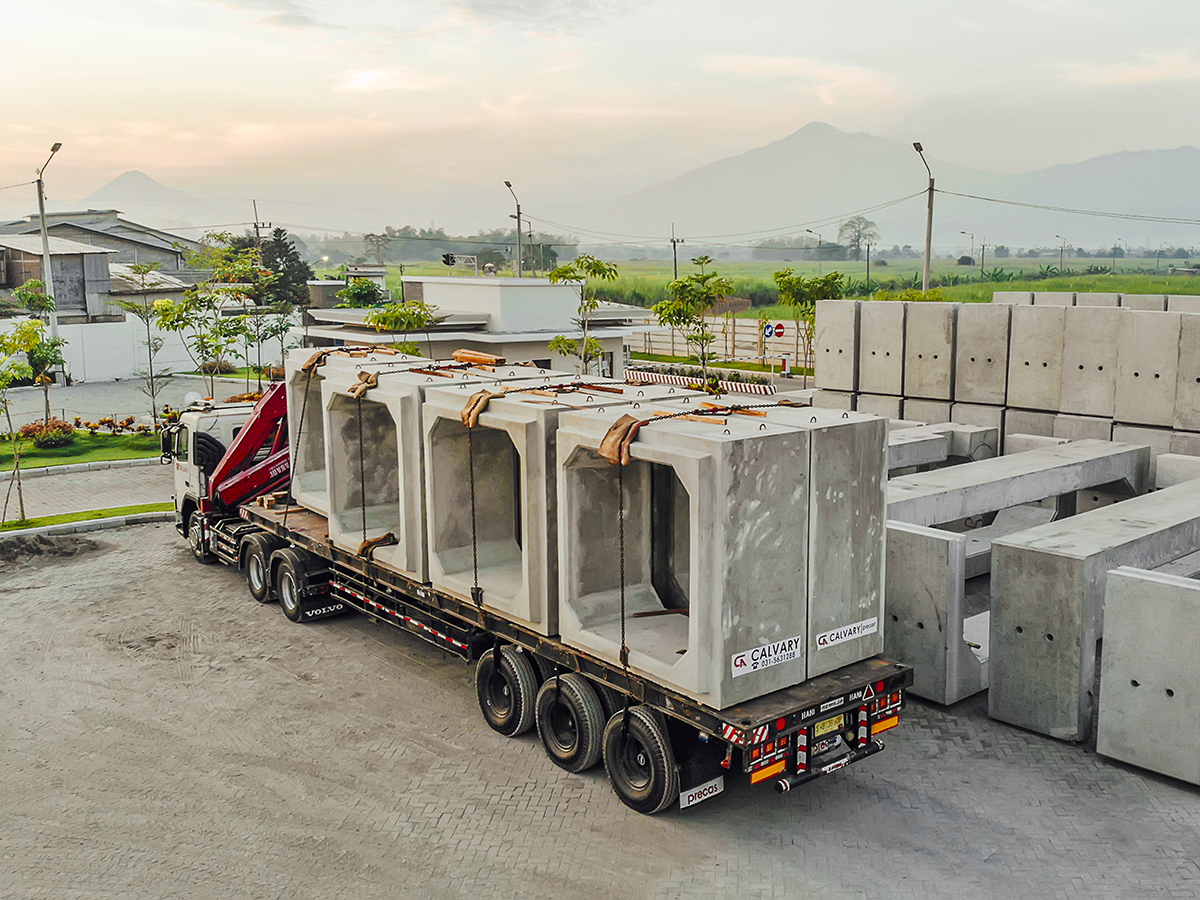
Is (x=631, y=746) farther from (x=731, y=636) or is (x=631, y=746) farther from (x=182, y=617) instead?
(x=182, y=617)

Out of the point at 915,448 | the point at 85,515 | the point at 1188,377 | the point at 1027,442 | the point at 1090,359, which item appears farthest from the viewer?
the point at 85,515

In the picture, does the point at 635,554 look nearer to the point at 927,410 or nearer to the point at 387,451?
the point at 387,451

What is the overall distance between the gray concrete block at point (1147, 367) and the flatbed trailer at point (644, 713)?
8.11 m

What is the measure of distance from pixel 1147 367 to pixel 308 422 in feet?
39.6

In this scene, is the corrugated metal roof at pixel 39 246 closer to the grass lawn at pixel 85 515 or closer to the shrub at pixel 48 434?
the shrub at pixel 48 434

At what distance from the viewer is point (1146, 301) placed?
79.6 feet

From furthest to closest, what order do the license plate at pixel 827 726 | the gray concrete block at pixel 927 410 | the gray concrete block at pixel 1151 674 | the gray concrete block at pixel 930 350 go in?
the gray concrete block at pixel 927 410, the gray concrete block at pixel 930 350, the gray concrete block at pixel 1151 674, the license plate at pixel 827 726

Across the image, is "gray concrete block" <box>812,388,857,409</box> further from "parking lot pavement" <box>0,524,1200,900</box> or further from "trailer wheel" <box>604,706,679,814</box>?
"trailer wheel" <box>604,706,679,814</box>

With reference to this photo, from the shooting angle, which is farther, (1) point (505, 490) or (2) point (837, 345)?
(2) point (837, 345)

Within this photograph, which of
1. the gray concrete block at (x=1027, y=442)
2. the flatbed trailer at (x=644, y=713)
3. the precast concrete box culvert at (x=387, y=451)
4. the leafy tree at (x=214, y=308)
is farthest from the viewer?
the leafy tree at (x=214, y=308)

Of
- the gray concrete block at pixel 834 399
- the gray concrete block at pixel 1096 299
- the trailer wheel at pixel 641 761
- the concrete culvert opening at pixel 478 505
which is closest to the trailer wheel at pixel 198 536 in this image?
the concrete culvert opening at pixel 478 505

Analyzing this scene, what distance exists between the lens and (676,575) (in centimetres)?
1030

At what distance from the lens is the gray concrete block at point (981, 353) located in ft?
56.4

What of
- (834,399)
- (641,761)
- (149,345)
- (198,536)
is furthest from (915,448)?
(149,345)
